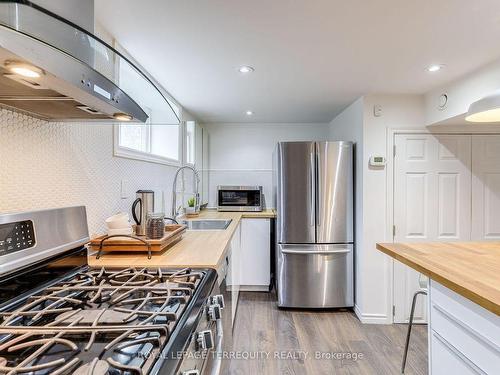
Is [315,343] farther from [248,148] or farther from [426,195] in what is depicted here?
[248,148]

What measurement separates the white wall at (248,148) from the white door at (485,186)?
184 centimetres

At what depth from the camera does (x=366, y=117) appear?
2.73 meters

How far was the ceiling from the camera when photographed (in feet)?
4.45

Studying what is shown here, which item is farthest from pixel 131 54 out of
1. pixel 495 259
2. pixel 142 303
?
pixel 495 259

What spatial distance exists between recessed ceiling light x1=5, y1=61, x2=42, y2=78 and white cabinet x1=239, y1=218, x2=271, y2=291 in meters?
2.82

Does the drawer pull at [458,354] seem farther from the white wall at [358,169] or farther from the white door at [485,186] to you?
the white door at [485,186]

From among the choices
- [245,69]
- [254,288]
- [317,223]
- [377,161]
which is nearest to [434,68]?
[377,161]

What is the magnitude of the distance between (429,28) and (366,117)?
1231mm

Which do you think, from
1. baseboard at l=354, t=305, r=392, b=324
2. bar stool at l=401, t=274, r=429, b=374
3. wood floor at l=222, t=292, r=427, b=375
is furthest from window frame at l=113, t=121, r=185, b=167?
baseboard at l=354, t=305, r=392, b=324

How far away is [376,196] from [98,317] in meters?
2.59

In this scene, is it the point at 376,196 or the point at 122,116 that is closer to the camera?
the point at 122,116

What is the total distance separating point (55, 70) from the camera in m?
0.67

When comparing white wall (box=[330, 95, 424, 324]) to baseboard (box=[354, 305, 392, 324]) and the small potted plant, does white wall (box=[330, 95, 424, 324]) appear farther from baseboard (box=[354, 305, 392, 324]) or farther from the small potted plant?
the small potted plant

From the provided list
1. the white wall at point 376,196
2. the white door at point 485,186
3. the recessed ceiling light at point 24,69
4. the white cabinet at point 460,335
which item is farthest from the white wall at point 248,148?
the recessed ceiling light at point 24,69
